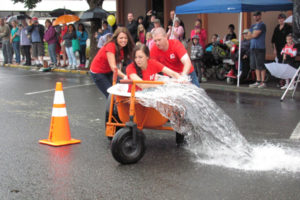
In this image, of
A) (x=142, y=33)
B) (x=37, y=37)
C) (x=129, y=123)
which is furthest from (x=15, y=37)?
(x=129, y=123)

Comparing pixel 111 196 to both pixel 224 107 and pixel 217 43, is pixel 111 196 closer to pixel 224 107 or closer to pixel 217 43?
pixel 224 107

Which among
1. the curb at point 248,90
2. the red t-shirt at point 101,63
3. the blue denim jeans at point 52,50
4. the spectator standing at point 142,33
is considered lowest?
the curb at point 248,90

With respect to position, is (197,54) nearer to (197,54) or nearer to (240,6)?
(197,54)

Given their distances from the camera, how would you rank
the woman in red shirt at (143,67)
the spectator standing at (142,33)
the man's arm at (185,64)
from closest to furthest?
the woman in red shirt at (143,67)
the man's arm at (185,64)
the spectator standing at (142,33)

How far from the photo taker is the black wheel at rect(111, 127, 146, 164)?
5668 millimetres

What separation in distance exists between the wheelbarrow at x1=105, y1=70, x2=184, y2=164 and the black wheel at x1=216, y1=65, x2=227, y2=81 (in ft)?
28.9

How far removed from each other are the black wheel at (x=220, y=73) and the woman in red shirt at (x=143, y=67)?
911 centimetres

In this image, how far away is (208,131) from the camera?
20.1ft

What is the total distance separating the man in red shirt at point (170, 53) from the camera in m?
7.01

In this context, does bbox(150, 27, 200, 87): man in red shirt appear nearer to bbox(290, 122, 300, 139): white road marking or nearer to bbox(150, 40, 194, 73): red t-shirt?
bbox(150, 40, 194, 73): red t-shirt

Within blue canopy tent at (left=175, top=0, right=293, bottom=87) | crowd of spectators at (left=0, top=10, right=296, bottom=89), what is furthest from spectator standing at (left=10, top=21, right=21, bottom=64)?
blue canopy tent at (left=175, top=0, right=293, bottom=87)

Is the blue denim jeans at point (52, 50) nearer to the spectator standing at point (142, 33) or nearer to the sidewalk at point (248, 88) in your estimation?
the spectator standing at point (142, 33)

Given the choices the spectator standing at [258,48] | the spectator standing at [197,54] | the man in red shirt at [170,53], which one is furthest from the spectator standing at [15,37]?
the man in red shirt at [170,53]

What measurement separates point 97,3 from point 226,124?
47.9 ft
